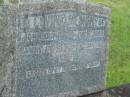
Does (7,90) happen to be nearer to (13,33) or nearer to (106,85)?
(13,33)

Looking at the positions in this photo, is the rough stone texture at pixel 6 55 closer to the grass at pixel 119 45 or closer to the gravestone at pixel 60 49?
the gravestone at pixel 60 49

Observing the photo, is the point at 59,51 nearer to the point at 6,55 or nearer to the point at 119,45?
the point at 6,55

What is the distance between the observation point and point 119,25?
13000 millimetres

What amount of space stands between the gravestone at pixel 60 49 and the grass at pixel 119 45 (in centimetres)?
114

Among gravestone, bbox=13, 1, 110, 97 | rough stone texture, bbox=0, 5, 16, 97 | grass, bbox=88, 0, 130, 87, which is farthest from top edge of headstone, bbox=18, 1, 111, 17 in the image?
grass, bbox=88, 0, 130, 87

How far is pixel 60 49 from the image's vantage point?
7.92m

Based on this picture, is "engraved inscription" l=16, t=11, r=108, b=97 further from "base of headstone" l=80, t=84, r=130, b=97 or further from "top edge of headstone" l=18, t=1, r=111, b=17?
"base of headstone" l=80, t=84, r=130, b=97

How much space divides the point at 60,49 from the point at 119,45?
4.28 m

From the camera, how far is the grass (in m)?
10.2

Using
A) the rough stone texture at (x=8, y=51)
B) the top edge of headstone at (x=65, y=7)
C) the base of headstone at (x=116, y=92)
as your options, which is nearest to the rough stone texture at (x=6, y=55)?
the rough stone texture at (x=8, y=51)

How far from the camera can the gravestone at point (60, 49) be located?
24.2 ft

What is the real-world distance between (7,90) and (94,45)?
206 cm

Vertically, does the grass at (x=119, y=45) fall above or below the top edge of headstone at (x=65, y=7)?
below

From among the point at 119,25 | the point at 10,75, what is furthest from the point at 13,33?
the point at 119,25
